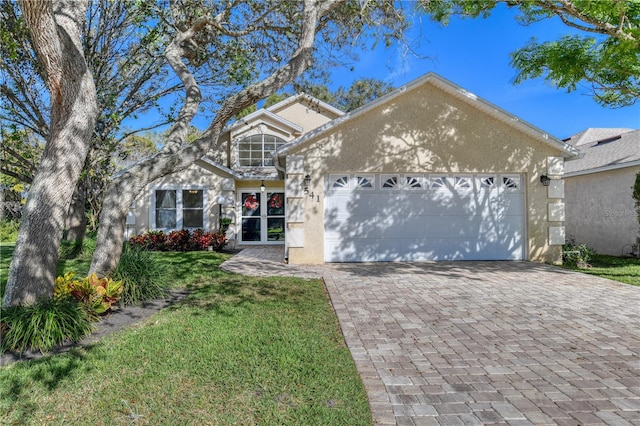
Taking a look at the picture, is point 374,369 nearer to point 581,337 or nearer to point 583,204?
point 581,337

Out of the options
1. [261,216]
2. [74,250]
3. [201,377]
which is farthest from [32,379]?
[261,216]

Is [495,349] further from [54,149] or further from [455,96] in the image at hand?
[455,96]

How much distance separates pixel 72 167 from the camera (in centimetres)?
523

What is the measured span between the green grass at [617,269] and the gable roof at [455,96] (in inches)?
133

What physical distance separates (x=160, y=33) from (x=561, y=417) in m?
11.3

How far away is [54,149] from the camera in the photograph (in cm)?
516

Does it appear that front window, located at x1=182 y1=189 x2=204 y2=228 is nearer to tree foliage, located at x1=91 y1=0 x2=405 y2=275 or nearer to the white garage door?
tree foliage, located at x1=91 y1=0 x2=405 y2=275

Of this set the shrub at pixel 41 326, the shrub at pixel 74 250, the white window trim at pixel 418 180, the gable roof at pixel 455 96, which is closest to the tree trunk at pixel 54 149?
the shrub at pixel 41 326

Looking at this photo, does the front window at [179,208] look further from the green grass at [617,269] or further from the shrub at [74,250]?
the green grass at [617,269]

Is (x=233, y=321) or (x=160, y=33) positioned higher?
(x=160, y=33)

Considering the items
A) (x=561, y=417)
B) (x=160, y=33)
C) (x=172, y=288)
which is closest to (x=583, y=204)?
(x=561, y=417)

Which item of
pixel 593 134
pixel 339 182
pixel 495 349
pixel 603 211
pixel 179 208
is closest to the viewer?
pixel 495 349

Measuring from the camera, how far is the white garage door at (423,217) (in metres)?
10.6

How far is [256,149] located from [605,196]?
14.5 m
